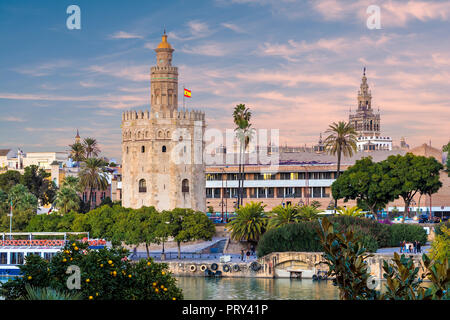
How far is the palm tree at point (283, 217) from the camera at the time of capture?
58.9 m

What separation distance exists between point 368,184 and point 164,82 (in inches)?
1015

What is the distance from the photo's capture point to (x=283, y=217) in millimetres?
59125

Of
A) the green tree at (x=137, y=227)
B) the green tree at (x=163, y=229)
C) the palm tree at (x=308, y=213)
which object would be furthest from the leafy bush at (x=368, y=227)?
the green tree at (x=137, y=227)

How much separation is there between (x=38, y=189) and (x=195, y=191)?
40.6 metres

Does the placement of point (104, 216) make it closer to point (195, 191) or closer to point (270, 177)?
point (195, 191)

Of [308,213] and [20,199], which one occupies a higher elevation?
[20,199]

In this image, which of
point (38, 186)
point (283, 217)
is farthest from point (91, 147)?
point (283, 217)

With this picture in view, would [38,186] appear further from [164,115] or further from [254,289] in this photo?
[254,289]

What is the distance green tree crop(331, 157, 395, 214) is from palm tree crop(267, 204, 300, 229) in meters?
12.6

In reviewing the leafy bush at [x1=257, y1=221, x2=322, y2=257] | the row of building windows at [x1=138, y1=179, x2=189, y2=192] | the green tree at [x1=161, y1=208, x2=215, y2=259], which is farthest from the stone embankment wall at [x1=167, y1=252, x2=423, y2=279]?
the row of building windows at [x1=138, y1=179, x2=189, y2=192]

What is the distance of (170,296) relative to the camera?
27141 millimetres

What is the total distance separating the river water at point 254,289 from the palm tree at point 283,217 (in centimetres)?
661

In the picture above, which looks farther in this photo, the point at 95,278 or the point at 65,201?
the point at 65,201

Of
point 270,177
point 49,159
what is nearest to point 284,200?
point 270,177
